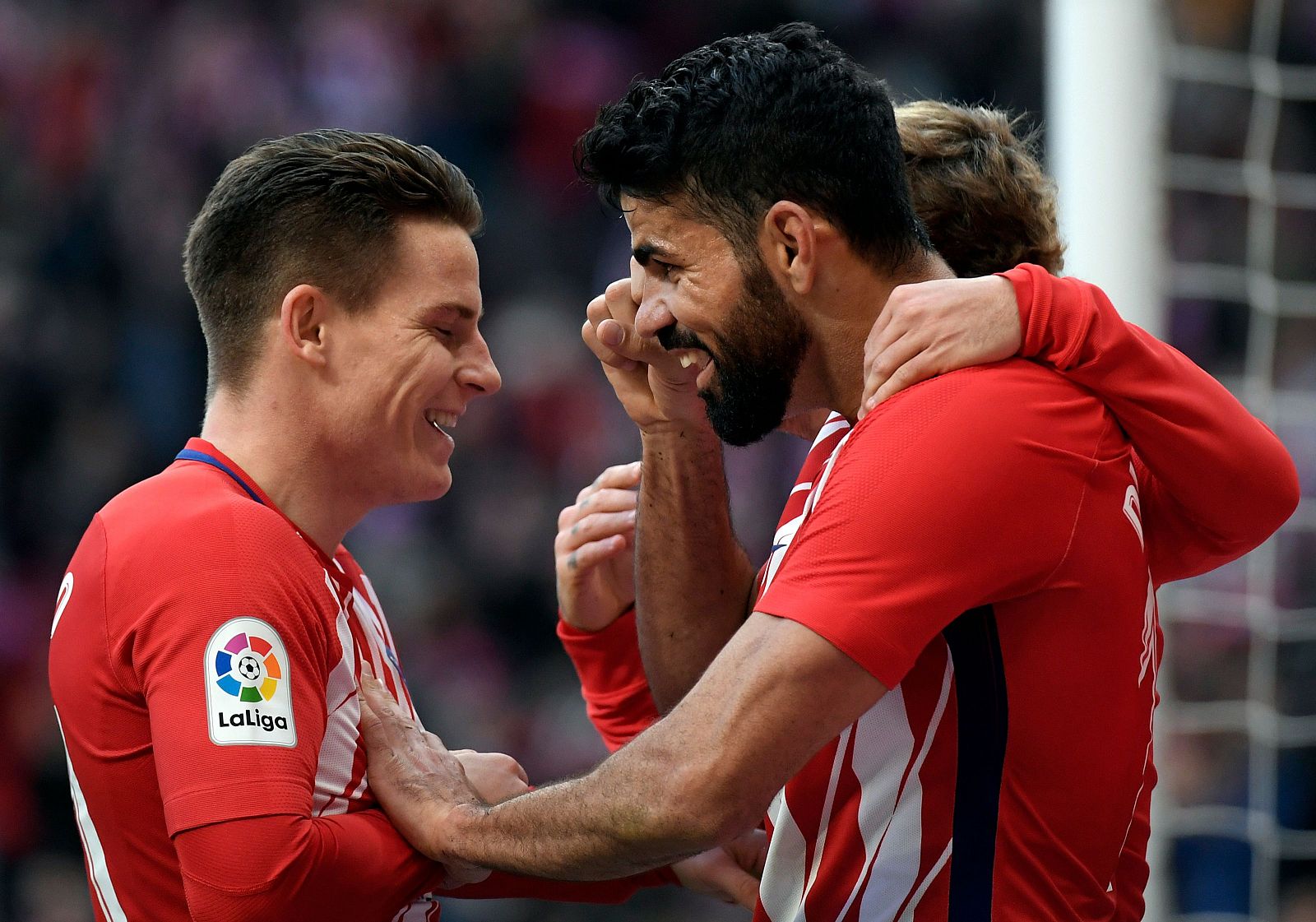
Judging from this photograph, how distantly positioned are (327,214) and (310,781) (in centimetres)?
102

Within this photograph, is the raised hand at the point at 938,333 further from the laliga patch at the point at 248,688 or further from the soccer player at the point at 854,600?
the laliga patch at the point at 248,688

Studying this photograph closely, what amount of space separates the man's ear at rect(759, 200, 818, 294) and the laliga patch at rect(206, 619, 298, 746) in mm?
1005

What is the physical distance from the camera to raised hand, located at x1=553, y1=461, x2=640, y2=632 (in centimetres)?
317

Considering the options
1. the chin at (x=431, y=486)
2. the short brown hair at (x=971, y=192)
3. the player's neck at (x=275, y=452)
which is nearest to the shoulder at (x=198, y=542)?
the player's neck at (x=275, y=452)

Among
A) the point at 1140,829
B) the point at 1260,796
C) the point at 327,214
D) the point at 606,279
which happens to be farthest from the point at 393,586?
the point at 1140,829

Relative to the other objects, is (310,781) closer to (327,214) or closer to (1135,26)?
(327,214)

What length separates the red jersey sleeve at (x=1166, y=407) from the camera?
2.14m

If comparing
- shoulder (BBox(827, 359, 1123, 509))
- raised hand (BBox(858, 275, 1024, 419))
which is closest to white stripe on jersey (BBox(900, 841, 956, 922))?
shoulder (BBox(827, 359, 1123, 509))

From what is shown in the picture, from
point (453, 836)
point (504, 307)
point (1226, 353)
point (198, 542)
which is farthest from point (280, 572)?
point (1226, 353)

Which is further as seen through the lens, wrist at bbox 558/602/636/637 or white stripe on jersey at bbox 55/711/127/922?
wrist at bbox 558/602/636/637

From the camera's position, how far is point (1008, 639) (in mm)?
2119

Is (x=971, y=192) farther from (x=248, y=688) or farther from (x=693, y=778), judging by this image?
(x=248, y=688)

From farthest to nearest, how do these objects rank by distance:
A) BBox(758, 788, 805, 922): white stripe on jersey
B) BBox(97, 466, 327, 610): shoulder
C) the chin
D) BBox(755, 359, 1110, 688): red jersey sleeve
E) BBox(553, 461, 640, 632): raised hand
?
BBox(553, 461, 640, 632): raised hand → the chin → BBox(758, 788, 805, 922): white stripe on jersey → BBox(97, 466, 327, 610): shoulder → BBox(755, 359, 1110, 688): red jersey sleeve

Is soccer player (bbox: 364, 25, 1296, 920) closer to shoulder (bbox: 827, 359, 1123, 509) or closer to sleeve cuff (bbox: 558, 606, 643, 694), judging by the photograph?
shoulder (bbox: 827, 359, 1123, 509)
